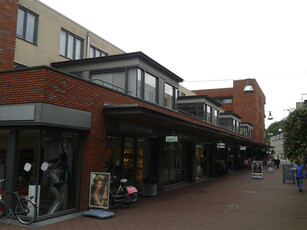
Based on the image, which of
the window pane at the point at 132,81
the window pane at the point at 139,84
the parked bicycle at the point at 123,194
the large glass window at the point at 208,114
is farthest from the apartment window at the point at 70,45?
the large glass window at the point at 208,114

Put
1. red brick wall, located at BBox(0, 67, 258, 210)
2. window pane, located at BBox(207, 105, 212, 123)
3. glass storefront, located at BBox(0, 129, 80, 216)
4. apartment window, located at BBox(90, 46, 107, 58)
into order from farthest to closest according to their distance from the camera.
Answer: window pane, located at BBox(207, 105, 212, 123) < apartment window, located at BBox(90, 46, 107, 58) < glass storefront, located at BBox(0, 129, 80, 216) < red brick wall, located at BBox(0, 67, 258, 210)

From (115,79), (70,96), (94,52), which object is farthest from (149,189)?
(94,52)

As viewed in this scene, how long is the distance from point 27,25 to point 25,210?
1104 cm

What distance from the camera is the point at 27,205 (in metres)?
8.27

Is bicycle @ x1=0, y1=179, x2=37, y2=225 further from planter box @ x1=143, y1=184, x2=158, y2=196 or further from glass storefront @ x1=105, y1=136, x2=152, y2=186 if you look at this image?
planter box @ x1=143, y1=184, x2=158, y2=196

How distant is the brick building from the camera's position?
868 cm

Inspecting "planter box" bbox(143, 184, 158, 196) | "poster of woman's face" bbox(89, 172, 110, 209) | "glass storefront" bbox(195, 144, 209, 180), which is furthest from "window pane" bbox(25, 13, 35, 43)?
"glass storefront" bbox(195, 144, 209, 180)

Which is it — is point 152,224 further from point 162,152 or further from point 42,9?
point 42,9

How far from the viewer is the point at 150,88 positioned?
15.5 meters

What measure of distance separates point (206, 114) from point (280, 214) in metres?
15.5

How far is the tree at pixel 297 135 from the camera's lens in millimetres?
8836

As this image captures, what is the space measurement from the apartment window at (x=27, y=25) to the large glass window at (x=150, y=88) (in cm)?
671

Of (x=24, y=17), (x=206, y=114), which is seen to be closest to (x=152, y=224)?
(x=24, y=17)

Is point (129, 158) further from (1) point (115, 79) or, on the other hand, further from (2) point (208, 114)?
(2) point (208, 114)
